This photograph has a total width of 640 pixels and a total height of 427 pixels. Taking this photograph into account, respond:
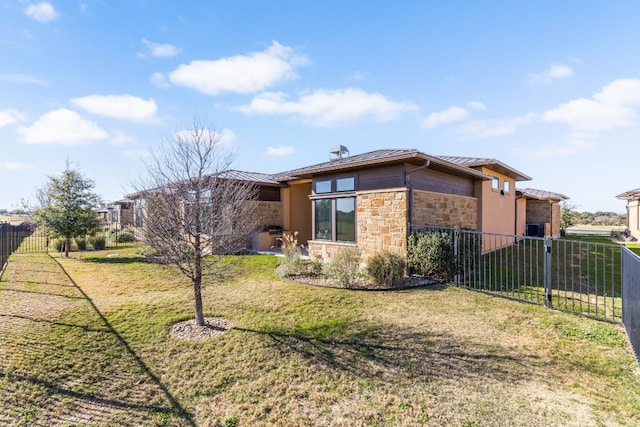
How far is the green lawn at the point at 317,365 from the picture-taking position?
10.0 ft

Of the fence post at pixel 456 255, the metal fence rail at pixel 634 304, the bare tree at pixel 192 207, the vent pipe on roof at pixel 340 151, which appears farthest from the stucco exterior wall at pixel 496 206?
the bare tree at pixel 192 207

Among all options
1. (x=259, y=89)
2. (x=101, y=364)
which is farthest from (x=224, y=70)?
(x=101, y=364)

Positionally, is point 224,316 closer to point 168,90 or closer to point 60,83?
point 168,90

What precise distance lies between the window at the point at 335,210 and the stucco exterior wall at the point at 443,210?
2.12m

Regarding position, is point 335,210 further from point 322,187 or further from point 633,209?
point 633,209

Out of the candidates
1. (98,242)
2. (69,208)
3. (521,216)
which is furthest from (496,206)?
(98,242)

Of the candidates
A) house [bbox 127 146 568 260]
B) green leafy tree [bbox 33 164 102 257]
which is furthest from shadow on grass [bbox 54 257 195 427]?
green leafy tree [bbox 33 164 102 257]

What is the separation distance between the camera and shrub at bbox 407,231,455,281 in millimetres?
7891

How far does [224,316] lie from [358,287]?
11.4 ft

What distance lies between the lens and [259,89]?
10.9 metres

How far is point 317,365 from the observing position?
393 cm

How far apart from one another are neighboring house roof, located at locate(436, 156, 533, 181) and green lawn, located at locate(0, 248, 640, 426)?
282 inches

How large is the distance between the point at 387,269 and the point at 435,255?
4.50ft

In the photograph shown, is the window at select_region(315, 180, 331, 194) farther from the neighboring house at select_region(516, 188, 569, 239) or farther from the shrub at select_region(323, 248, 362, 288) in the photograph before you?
the neighboring house at select_region(516, 188, 569, 239)
